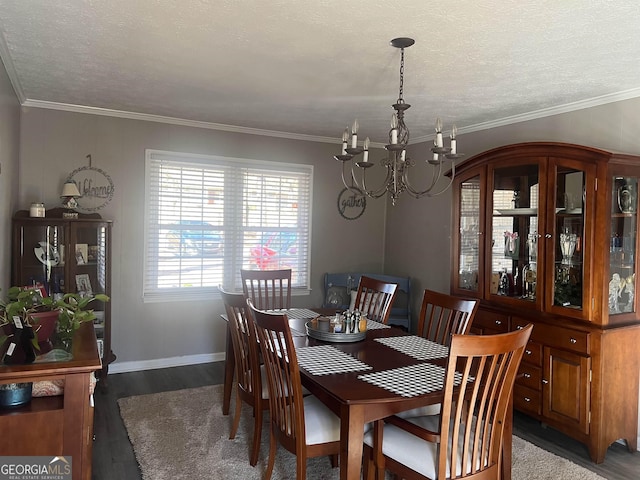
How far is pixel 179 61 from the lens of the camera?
2811 mm

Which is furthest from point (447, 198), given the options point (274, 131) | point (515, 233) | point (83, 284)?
point (83, 284)

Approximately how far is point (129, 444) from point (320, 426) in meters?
1.47

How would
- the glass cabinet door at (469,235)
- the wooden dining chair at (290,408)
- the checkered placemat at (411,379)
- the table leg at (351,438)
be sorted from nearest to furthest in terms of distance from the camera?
the table leg at (351,438)
the checkered placemat at (411,379)
the wooden dining chair at (290,408)
the glass cabinet door at (469,235)

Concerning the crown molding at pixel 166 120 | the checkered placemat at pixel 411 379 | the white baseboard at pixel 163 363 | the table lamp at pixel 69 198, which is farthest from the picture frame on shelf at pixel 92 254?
the checkered placemat at pixel 411 379

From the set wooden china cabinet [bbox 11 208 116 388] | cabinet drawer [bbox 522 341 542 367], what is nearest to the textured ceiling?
wooden china cabinet [bbox 11 208 116 388]

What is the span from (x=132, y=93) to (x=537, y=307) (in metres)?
3.35

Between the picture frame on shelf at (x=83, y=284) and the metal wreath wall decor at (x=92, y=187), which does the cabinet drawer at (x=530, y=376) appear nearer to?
the picture frame on shelf at (x=83, y=284)

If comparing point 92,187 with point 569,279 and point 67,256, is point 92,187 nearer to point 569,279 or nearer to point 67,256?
point 67,256

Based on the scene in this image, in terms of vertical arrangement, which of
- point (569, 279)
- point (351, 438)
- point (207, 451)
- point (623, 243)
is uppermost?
point (623, 243)

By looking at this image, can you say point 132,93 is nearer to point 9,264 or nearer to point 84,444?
point 9,264

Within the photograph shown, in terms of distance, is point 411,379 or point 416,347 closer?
point 411,379

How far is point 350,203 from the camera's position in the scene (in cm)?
544

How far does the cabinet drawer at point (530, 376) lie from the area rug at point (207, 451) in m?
0.38

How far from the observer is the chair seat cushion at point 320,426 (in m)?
2.18
